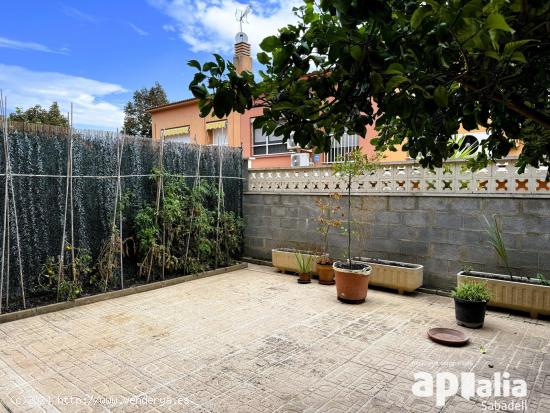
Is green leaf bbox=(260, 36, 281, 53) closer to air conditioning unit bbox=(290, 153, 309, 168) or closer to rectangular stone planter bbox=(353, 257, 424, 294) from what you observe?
rectangular stone planter bbox=(353, 257, 424, 294)

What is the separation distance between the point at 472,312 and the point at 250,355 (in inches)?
97.1

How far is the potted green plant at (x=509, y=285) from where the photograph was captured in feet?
14.3

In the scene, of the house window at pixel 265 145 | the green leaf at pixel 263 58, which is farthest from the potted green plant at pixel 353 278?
the house window at pixel 265 145

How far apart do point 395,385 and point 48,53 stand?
16236 millimetres

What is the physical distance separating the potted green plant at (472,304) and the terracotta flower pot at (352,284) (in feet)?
3.88

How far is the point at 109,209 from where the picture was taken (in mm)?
5633

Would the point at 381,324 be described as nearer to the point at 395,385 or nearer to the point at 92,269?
the point at 395,385

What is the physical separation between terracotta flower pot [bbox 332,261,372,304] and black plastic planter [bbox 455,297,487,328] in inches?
47.4

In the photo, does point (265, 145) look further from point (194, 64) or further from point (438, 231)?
point (194, 64)

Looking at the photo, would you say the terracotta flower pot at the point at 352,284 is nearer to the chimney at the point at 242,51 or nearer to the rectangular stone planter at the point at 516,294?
the rectangular stone planter at the point at 516,294

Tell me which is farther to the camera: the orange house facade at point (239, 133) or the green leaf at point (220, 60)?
the orange house facade at point (239, 133)

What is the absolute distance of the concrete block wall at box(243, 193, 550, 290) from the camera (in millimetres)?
4730

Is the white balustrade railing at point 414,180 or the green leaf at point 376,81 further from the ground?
the green leaf at point 376,81

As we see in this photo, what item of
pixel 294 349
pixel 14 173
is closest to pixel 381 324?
pixel 294 349
